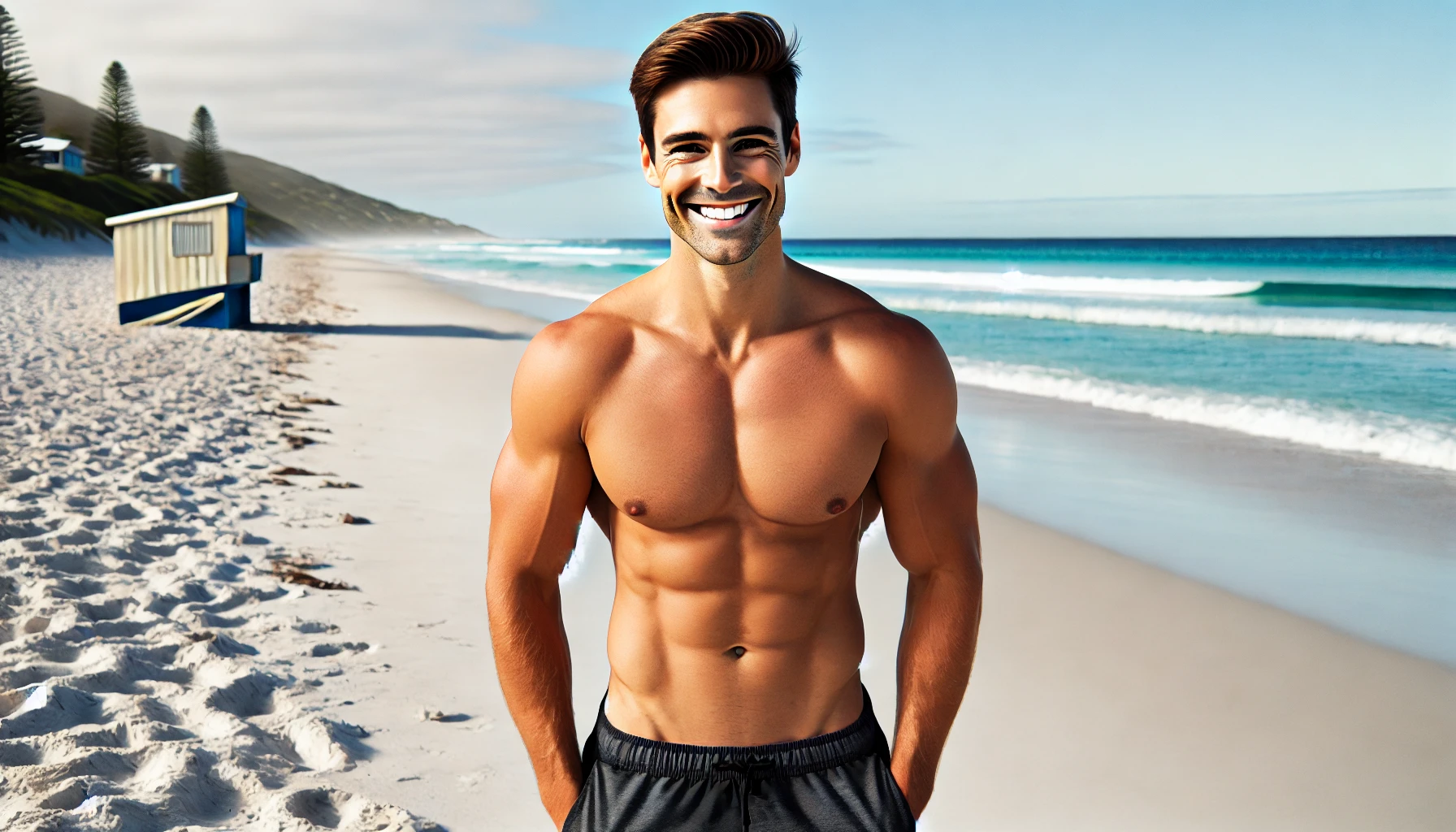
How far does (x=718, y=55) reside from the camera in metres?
1.52

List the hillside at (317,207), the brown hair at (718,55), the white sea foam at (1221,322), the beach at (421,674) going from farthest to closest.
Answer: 1. the hillside at (317,207)
2. the white sea foam at (1221,322)
3. the beach at (421,674)
4. the brown hair at (718,55)

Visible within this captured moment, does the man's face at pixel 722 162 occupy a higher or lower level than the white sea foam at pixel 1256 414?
higher

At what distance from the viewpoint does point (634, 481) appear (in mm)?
1642

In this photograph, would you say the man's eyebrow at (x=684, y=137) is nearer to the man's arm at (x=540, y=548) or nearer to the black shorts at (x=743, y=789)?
the man's arm at (x=540, y=548)

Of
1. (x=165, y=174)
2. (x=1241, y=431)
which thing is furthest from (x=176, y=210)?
(x=165, y=174)

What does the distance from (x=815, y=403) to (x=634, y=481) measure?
0.99 ft

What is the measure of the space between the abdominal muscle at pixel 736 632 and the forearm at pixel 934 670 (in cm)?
11

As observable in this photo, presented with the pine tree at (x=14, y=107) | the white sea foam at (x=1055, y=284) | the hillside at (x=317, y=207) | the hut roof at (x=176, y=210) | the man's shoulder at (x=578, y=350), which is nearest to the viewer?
the man's shoulder at (x=578, y=350)

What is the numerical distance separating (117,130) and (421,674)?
227 feet

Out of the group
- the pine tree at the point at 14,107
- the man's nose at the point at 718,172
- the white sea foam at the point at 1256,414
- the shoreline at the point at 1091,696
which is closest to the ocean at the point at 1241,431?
the white sea foam at the point at 1256,414

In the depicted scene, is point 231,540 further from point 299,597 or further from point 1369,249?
point 1369,249

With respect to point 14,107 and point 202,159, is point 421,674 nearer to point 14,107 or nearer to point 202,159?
point 14,107

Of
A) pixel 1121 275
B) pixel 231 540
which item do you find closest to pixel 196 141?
pixel 1121 275

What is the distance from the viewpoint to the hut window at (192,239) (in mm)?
14383
